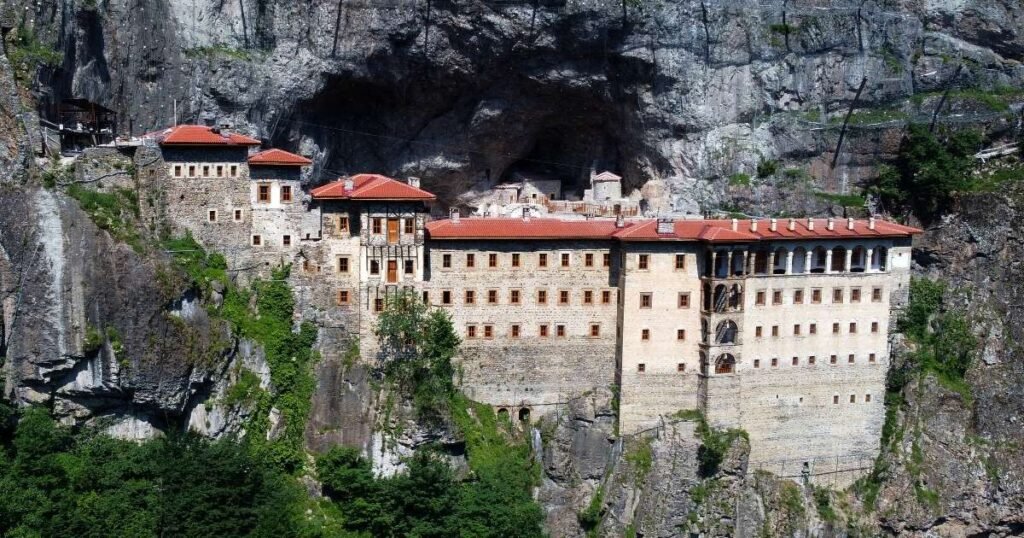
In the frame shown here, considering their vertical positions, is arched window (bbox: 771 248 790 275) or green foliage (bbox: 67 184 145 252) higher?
green foliage (bbox: 67 184 145 252)

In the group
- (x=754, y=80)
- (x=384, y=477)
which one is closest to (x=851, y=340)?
(x=754, y=80)

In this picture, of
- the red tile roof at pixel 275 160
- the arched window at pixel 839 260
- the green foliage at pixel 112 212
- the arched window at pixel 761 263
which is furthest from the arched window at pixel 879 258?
the green foliage at pixel 112 212

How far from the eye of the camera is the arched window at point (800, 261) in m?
48.7

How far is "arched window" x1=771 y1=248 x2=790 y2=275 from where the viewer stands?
159ft

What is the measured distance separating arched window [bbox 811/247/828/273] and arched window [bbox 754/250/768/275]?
2390mm

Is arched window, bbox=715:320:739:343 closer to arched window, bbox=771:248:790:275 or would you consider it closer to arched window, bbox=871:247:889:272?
A: arched window, bbox=771:248:790:275

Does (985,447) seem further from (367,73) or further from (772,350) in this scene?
(367,73)

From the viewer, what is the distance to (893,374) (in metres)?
52.7

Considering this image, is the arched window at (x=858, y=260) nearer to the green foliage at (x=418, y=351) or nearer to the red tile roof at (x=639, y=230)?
the red tile roof at (x=639, y=230)

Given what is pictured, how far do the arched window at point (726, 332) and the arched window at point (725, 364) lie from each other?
70 cm

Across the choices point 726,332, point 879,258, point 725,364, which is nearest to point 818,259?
point 879,258

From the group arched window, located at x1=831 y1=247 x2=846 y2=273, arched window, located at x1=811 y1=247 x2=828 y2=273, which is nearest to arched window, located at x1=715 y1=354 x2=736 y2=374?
arched window, located at x1=811 y1=247 x2=828 y2=273

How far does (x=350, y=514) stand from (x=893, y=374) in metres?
26.8

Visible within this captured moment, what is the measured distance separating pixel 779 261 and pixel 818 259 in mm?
2101
